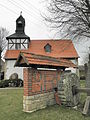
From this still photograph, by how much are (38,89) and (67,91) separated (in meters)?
1.32

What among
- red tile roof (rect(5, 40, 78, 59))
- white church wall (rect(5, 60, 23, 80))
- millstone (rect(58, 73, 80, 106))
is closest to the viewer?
millstone (rect(58, 73, 80, 106))

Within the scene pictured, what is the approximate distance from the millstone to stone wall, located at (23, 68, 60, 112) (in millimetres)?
458

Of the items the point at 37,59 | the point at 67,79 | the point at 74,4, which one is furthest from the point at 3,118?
the point at 74,4

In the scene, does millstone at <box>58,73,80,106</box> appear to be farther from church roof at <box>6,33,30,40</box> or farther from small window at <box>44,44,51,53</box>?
church roof at <box>6,33,30,40</box>

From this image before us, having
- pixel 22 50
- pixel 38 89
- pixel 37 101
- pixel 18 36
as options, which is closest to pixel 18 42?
pixel 18 36

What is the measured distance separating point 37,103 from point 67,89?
1.51m

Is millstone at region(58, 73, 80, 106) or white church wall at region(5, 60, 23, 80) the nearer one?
millstone at region(58, 73, 80, 106)

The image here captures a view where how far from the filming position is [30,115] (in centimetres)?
602

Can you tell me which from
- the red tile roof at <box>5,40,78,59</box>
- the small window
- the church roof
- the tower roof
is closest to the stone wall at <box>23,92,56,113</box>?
the red tile roof at <box>5,40,78,59</box>

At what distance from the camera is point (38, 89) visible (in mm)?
6977

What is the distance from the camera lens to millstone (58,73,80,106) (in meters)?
7.38

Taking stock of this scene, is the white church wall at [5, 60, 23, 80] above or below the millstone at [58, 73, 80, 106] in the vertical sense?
above

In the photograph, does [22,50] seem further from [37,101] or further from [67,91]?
[37,101]

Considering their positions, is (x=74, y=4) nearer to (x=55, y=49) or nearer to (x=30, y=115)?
(x=30, y=115)
